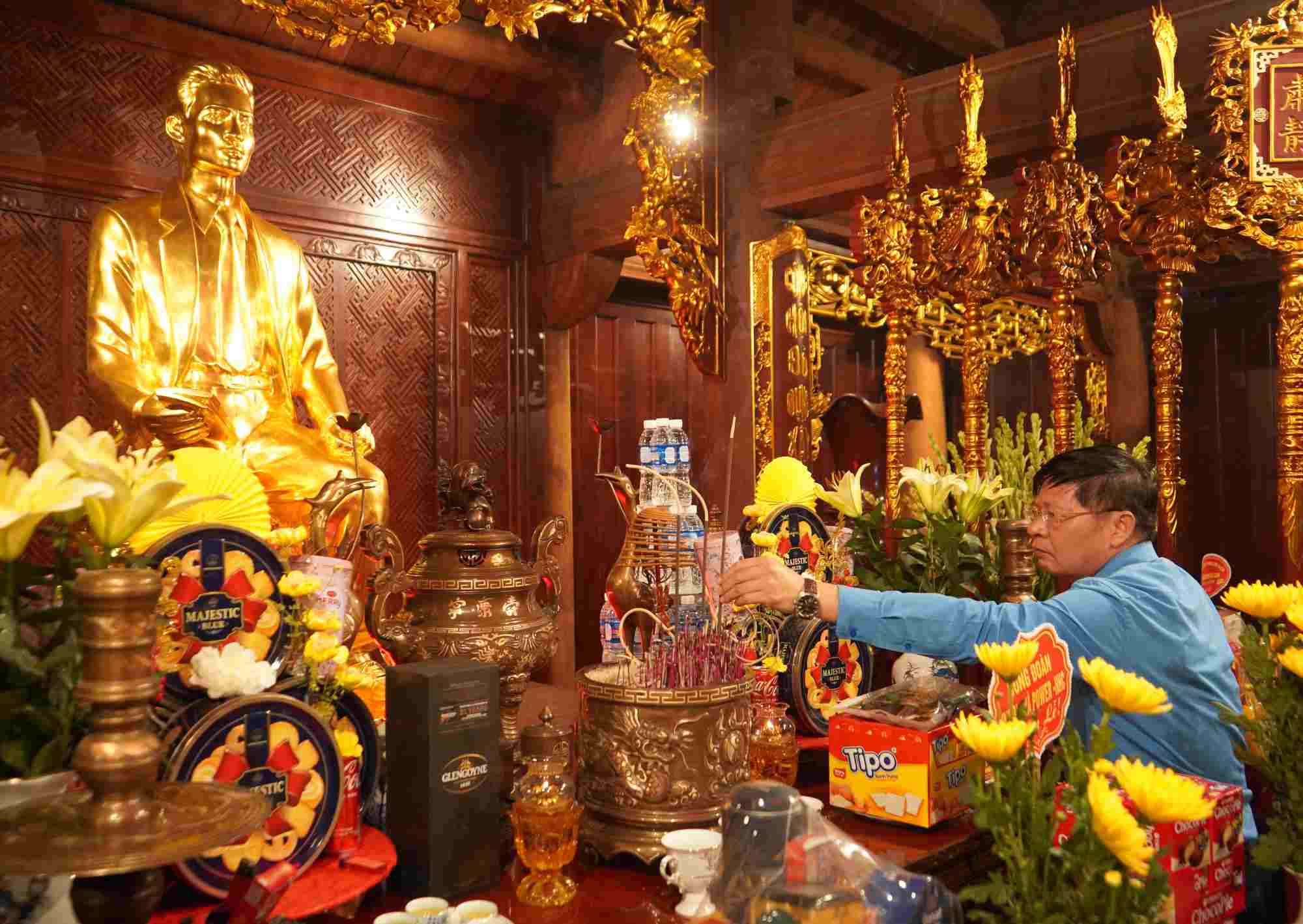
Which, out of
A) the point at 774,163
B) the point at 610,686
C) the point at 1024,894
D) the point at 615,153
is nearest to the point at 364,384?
the point at 615,153

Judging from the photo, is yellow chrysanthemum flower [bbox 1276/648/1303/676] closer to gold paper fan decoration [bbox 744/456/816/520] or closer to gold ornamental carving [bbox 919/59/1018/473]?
gold paper fan decoration [bbox 744/456/816/520]

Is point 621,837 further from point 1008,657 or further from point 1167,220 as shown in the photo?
point 1167,220

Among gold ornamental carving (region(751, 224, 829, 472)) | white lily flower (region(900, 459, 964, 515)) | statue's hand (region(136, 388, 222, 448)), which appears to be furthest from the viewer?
gold ornamental carving (region(751, 224, 829, 472))

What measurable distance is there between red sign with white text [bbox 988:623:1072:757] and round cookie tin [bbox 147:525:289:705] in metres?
0.89

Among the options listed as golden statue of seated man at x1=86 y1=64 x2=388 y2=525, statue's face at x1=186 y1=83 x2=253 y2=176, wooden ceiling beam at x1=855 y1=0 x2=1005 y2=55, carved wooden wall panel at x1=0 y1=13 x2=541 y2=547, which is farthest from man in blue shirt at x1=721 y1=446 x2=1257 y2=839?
wooden ceiling beam at x1=855 y1=0 x2=1005 y2=55

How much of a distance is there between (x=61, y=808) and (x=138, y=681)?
147 mm

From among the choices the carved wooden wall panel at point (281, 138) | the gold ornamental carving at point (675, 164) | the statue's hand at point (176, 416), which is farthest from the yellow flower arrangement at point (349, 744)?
the carved wooden wall panel at point (281, 138)

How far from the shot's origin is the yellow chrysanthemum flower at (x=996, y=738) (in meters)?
0.94

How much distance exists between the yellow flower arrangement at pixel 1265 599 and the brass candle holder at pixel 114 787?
3.82 ft

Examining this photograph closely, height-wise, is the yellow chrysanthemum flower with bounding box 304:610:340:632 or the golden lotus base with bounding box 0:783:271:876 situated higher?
the yellow chrysanthemum flower with bounding box 304:610:340:632

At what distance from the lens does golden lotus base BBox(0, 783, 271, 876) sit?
892 millimetres

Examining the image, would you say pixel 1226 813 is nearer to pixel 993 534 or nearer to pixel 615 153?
pixel 993 534

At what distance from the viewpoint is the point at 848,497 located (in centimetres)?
228

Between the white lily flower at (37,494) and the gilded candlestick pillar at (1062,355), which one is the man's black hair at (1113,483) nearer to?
→ the gilded candlestick pillar at (1062,355)
